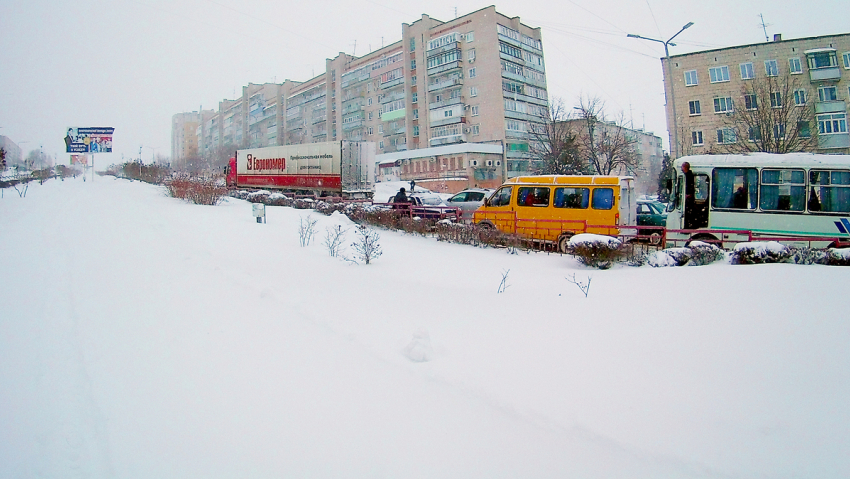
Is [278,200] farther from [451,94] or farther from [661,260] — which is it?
[451,94]

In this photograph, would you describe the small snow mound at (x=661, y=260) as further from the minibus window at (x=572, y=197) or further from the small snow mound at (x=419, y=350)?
the small snow mound at (x=419, y=350)

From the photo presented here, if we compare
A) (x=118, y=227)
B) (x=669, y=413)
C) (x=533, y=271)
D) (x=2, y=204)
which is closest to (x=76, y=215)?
(x=118, y=227)

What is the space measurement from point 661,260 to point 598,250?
3.81 ft

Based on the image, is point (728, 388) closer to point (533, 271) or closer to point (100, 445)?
point (100, 445)

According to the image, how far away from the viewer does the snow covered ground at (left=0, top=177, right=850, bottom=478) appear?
3.00 m

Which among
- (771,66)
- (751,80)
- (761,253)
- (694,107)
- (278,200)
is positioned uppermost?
(771,66)

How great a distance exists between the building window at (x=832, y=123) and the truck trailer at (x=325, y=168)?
112 ft

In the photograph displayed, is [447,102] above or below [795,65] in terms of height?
above

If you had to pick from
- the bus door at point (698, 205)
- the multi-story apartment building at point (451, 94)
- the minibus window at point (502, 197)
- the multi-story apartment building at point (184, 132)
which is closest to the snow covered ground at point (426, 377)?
the bus door at point (698, 205)

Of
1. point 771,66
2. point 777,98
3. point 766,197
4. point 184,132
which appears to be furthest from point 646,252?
point 184,132

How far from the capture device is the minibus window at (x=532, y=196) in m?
13.1

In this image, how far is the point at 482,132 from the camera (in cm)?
5253

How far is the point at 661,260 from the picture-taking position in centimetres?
891

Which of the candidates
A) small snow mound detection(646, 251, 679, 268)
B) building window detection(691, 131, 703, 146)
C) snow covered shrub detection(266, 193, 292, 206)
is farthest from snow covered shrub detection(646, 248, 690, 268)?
building window detection(691, 131, 703, 146)
